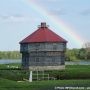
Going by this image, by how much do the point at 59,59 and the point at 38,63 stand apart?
321 centimetres

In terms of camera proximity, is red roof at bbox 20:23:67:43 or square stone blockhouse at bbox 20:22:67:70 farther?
red roof at bbox 20:23:67:43

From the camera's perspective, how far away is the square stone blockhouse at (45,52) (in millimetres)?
59438

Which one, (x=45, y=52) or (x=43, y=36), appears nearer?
(x=45, y=52)

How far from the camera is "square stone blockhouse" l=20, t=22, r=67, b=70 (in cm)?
5944

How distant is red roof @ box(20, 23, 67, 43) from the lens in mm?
59888

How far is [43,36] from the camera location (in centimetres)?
6050

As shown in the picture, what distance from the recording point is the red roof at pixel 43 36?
5989 centimetres

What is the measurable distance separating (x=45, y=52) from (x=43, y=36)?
8.43 feet

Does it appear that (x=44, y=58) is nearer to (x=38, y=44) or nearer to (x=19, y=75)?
(x=38, y=44)

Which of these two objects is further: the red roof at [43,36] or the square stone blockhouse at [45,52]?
the red roof at [43,36]

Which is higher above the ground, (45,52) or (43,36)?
(43,36)

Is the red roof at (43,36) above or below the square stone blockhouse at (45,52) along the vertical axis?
above

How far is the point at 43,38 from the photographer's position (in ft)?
197

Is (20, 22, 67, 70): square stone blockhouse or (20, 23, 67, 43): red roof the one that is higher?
(20, 23, 67, 43): red roof
